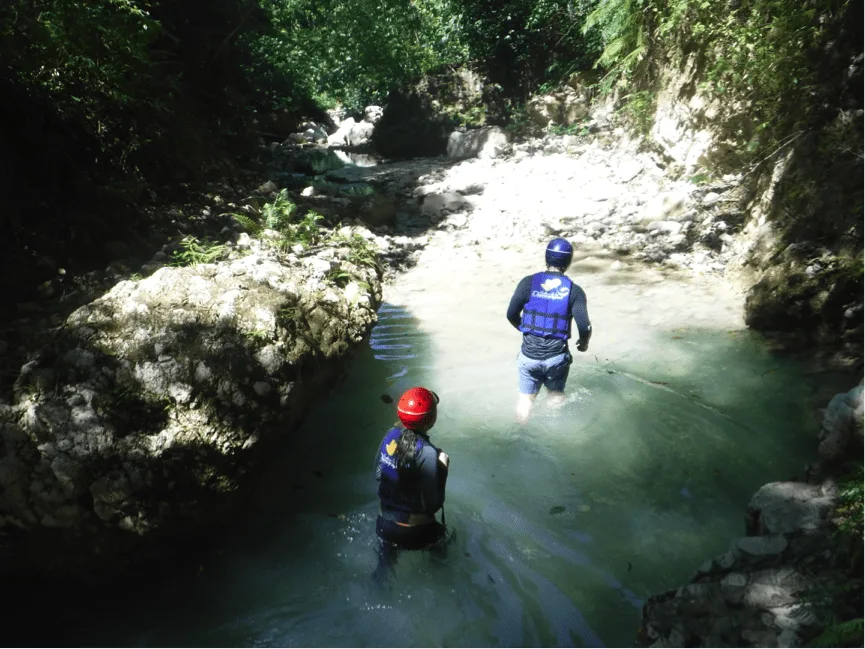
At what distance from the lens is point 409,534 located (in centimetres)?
322

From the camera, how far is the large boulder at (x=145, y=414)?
3.14 metres

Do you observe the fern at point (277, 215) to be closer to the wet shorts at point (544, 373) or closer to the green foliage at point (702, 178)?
the wet shorts at point (544, 373)

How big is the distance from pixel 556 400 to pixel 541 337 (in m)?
0.68

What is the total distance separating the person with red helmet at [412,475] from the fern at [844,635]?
1.86m

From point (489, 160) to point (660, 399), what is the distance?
34.2 feet

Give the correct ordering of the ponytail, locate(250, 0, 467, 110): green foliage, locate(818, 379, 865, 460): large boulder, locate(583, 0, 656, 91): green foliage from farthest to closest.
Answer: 1. locate(250, 0, 467, 110): green foliage
2. locate(583, 0, 656, 91): green foliage
3. locate(818, 379, 865, 460): large boulder
4. the ponytail

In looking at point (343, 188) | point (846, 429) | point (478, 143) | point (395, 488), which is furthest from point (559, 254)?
point (478, 143)

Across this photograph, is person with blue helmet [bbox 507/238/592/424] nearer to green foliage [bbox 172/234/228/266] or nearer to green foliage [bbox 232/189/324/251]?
green foliage [bbox 172/234/228/266]

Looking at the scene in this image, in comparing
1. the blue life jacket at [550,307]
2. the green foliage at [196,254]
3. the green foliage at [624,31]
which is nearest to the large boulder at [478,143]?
the green foliage at [624,31]

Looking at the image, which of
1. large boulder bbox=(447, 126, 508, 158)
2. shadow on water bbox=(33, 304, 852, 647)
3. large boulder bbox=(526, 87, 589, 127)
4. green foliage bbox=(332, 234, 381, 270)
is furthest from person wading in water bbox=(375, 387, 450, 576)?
large boulder bbox=(526, 87, 589, 127)

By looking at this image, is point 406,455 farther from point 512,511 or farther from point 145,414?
point 145,414

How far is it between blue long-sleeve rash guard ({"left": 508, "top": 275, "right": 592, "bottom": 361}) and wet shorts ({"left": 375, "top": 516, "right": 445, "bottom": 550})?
1926mm

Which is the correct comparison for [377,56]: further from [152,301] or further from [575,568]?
[575,568]

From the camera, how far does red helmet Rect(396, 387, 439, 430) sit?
123 inches
